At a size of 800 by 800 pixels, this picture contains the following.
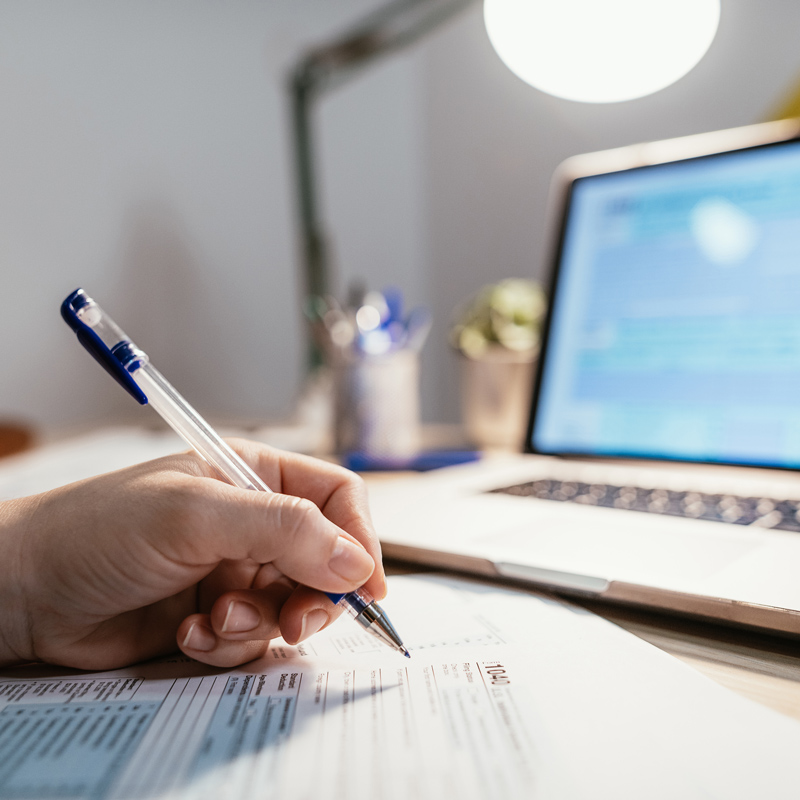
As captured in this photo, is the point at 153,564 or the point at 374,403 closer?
the point at 153,564

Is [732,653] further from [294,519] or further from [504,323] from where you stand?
[504,323]

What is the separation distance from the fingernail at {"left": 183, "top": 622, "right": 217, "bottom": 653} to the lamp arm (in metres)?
0.78

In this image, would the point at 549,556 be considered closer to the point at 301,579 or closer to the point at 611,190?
the point at 301,579

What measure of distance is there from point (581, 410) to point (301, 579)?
1.32ft

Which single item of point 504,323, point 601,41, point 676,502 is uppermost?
point 601,41

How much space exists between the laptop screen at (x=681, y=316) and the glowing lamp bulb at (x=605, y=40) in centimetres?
12

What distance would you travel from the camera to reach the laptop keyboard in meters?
0.46

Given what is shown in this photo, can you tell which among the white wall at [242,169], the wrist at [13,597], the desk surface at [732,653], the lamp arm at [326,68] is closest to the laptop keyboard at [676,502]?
the desk surface at [732,653]

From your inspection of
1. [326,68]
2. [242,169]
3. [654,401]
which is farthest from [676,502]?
[242,169]

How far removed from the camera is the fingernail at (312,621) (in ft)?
1.08

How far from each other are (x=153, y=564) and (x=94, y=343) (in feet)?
0.38

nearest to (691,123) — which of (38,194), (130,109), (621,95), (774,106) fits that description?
(774,106)

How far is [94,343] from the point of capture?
34cm

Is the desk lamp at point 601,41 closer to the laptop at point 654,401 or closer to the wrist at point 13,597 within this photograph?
the laptop at point 654,401
